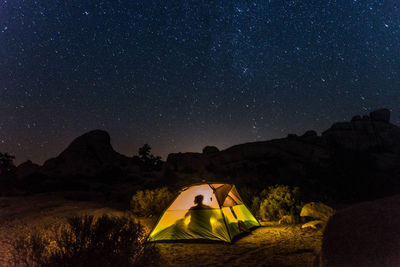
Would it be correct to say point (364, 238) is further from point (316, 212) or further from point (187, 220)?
point (316, 212)

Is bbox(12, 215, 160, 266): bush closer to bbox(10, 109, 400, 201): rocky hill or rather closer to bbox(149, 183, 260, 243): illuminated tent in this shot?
bbox(149, 183, 260, 243): illuminated tent

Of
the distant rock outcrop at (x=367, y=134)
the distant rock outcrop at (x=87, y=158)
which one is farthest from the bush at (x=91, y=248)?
the distant rock outcrop at (x=367, y=134)

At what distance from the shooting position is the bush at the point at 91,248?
4402 millimetres

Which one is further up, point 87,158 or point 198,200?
point 87,158

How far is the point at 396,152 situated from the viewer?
131ft

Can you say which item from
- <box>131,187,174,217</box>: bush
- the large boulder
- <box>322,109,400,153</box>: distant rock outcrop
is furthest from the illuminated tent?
<box>322,109,400,153</box>: distant rock outcrop

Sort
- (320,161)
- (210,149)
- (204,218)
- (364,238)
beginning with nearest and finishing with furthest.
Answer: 1. (364,238)
2. (204,218)
3. (320,161)
4. (210,149)

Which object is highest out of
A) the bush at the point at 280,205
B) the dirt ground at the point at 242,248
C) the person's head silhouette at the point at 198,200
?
the person's head silhouette at the point at 198,200

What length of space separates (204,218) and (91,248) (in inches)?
188

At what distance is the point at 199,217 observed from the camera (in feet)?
29.4

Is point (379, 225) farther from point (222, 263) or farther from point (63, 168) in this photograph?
point (63, 168)

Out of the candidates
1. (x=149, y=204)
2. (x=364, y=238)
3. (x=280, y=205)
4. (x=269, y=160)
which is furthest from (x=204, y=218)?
(x=269, y=160)

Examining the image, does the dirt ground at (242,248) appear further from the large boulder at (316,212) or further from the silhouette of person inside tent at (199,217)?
the large boulder at (316,212)

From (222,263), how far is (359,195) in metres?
20.1
